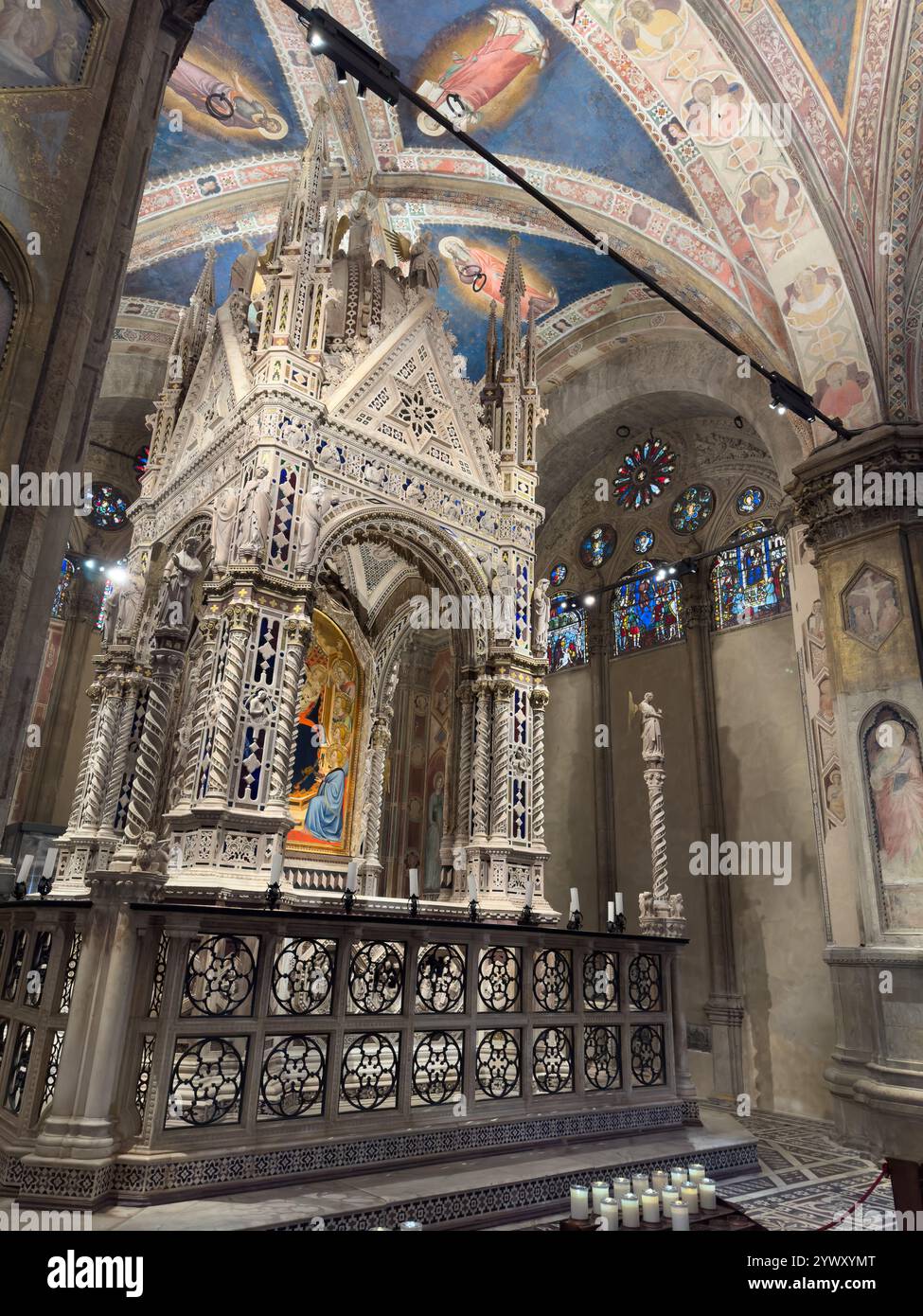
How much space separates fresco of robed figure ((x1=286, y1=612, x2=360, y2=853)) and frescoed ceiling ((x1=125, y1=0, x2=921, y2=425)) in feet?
23.0

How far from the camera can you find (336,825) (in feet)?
34.2

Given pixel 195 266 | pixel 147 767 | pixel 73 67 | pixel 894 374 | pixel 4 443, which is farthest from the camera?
pixel 195 266

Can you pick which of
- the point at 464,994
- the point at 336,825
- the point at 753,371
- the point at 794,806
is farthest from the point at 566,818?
the point at 464,994

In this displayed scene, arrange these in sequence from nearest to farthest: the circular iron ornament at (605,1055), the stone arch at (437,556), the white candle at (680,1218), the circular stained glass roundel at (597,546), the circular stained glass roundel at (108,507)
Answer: the white candle at (680,1218) < the circular iron ornament at (605,1055) < the stone arch at (437,556) < the circular stained glass roundel at (108,507) < the circular stained glass roundel at (597,546)

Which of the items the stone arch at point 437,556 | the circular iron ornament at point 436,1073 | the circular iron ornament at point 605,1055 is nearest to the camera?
the circular iron ornament at point 436,1073

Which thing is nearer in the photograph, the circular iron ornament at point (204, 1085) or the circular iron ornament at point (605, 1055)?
the circular iron ornament at point (204, 1085)

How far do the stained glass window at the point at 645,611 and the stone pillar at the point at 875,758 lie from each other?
4.90 metres

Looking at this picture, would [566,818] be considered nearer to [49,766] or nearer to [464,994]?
[49,766]

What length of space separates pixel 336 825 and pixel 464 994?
5086 millimetres

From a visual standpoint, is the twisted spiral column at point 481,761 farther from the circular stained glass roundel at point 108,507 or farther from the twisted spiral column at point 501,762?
the circular stained glass roundel at point 108,507

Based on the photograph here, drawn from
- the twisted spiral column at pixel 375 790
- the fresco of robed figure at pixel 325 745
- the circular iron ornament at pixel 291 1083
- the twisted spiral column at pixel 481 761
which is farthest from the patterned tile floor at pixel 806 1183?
the fresco of robed figure at pixel 325 745

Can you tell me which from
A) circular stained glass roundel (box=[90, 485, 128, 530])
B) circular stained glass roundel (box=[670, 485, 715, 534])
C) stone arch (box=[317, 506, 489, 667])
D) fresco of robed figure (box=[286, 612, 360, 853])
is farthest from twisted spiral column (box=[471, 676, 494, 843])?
circular stained glass roundel (box=[90, 485, 128, 530])

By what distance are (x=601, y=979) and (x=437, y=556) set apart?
16.0 ft

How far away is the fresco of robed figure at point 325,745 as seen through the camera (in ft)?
33.3
